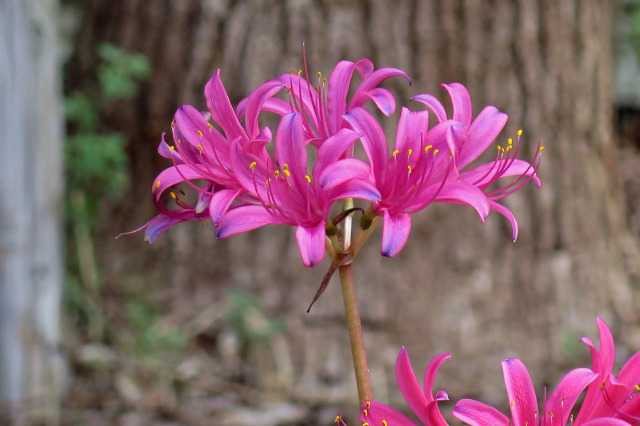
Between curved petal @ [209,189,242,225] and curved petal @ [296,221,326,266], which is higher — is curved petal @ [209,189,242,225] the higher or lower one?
the higher one

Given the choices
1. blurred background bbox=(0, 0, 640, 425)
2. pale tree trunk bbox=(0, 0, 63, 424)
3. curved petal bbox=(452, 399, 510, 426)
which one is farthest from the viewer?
blurred background bbox=(0, 0, 640, 425)

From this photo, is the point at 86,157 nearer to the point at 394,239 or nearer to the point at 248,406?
the point at 248,406

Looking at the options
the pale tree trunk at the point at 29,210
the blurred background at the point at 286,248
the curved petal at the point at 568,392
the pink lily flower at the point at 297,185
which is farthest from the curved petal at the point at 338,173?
the blurred background at the point at 286,248

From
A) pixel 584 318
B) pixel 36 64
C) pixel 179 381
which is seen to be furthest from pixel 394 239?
pixel 584 318

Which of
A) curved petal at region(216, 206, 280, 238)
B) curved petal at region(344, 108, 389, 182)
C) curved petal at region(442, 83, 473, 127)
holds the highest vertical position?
curved petal at region(442, 83, 473, 127)

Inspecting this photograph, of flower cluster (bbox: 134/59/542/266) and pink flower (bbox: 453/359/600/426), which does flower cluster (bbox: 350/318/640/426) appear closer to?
pink flower (bbox: 453/359/600/426)

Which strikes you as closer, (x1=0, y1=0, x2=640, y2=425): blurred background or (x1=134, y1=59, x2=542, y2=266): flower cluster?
(x1=134, y1=59, x2=542, y2=266): flower cluster

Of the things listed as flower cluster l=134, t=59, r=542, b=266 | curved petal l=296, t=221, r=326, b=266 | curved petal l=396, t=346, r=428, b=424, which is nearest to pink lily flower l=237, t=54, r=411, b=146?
flower cluster l=134, t=59, r=542, b=266

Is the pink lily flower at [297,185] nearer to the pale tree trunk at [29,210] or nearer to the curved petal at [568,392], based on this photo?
the curved petal at [568,392]
